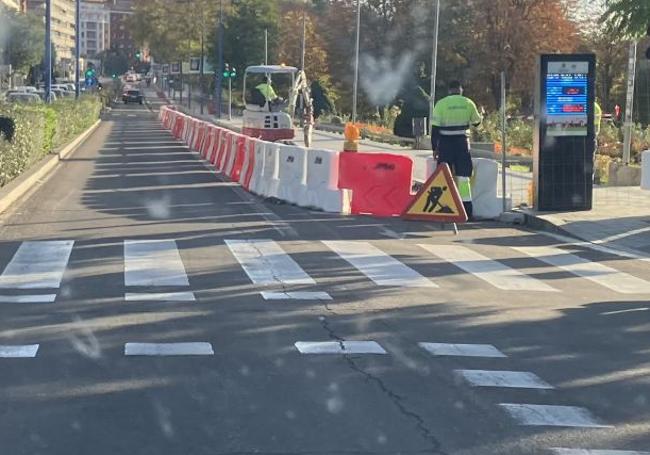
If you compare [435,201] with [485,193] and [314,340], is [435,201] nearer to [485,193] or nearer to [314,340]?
[485,193]

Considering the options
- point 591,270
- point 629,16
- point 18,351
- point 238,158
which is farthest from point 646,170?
point 18,351

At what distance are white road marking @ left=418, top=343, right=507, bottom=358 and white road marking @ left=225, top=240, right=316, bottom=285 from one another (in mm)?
2817

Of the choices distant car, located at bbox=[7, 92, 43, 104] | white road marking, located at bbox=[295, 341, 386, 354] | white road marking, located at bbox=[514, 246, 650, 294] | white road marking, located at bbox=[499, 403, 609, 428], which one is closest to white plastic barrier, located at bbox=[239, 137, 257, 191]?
white road marking, located at bbox=[514, 246, 650, 294]

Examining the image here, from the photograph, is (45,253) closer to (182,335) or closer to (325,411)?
(182,335)

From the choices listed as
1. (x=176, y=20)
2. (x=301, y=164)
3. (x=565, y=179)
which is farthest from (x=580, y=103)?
(x=176, y=20)

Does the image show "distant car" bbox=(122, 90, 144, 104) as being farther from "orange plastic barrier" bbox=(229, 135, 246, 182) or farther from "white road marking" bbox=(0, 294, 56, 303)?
"white road marking" bbox=(0, 294, 56, 303)

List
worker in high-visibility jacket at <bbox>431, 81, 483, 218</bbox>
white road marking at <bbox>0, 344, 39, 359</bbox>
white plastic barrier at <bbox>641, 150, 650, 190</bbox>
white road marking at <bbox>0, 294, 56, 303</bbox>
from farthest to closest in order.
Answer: white plastic barrier at <bbox>641, 150, 650, 190</bbox>
worker in high-visibility jacket at <bbox>431, 81, 483, 218</bbox>
white road marking at <bbox>0, 294, 56, 303</bbox>
white road marking at <bbox>0, 344, 39, 359</bbox>

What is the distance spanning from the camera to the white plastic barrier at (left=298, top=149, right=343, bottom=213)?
17188mm

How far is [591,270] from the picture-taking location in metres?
12.4

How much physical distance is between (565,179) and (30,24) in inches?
2311

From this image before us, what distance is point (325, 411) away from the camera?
21.0ft

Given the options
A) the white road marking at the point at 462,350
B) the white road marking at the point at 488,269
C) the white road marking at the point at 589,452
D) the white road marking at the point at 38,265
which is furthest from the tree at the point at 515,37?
the white road marking at the point at 589,452

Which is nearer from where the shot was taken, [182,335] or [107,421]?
[107,421]

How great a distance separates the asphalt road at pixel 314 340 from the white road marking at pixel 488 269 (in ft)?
0.18
